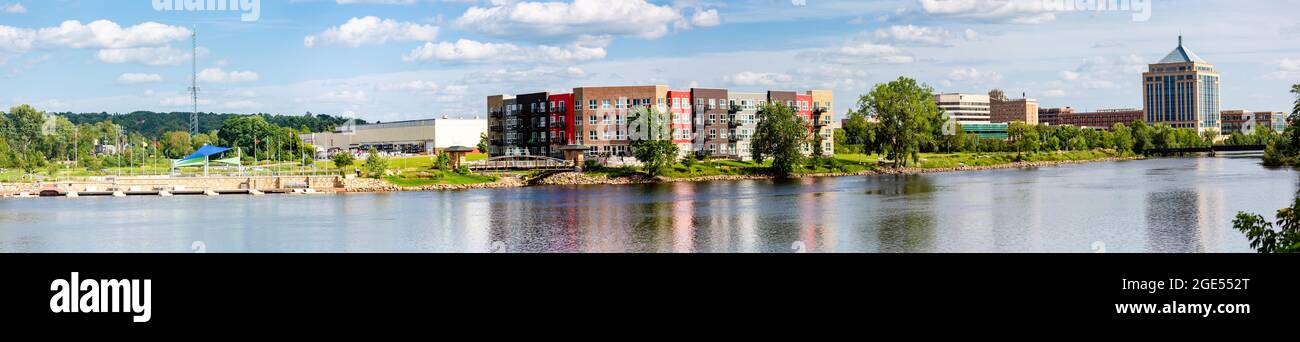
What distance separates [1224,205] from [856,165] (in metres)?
53.8

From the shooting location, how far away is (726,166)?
90.6 m

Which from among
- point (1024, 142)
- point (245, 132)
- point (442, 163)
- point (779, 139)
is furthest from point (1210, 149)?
point (245, 132)

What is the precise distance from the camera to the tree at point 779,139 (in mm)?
88500

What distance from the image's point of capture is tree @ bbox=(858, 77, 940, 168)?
99500 mm

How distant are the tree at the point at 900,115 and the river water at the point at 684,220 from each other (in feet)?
103

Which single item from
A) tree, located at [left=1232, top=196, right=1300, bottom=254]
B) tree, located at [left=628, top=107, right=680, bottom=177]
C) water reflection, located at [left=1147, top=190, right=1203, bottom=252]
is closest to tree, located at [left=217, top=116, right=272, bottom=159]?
tree, located at [left=628, top=107, right=680, bottom=177]

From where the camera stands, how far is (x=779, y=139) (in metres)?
88.8

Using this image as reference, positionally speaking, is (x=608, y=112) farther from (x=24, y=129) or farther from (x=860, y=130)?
(x=24, y=129)

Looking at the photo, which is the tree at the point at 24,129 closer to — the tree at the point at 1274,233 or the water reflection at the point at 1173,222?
the water reflection at the point at 1173,222

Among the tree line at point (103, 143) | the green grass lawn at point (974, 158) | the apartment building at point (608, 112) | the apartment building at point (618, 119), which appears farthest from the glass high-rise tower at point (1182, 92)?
the tree line at point (103, 143)

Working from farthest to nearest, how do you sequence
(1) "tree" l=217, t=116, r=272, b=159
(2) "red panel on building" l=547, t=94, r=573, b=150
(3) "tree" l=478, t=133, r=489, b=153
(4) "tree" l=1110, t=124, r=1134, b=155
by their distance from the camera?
(4) "tree" l=1110, t=124, r=1134, b=155 → (3) "tree" l=478, t=133, r=489, b=153 → (1) "tree" l=217, t=116, r=272, b=159 → (2) "red panel on building" l=547, t=94, r=573, b=150

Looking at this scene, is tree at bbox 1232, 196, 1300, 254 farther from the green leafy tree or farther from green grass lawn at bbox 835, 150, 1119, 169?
green grass lawn at bbox 835, 150, 1119, 169

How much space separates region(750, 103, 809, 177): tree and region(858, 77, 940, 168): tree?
1256cm
